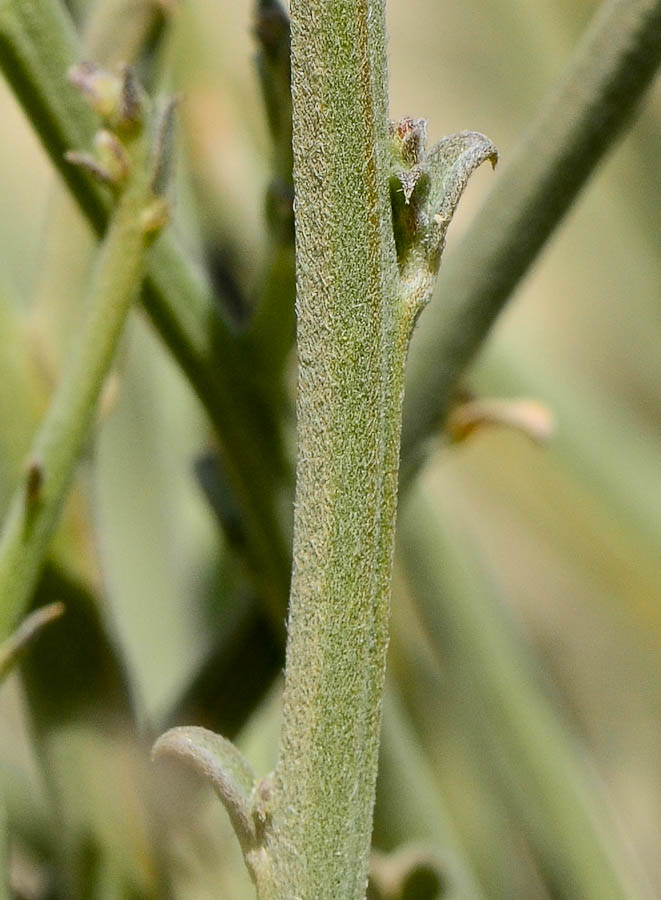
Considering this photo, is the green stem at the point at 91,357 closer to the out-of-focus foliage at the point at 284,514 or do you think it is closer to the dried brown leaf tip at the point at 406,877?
the out-of-focus foliage at the point at 284,514

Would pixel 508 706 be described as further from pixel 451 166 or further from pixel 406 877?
pixel 451 166

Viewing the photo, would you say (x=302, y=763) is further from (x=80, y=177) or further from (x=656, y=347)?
(x=656, y=347)

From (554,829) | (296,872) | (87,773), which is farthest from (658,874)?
(296,872)

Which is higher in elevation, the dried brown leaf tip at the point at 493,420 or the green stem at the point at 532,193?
the green stem at the point at 532,193

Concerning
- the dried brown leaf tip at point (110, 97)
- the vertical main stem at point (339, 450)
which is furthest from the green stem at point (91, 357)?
the vertical main stem at point (339, 450)

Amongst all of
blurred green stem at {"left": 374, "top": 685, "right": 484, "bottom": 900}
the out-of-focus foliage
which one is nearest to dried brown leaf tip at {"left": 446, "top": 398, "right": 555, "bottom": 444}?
the out-of-focus foliage

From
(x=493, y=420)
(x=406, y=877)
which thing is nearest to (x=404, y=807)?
(x=406, y=877)
